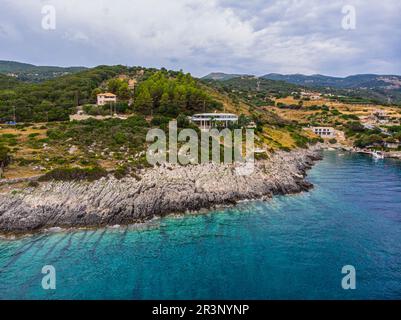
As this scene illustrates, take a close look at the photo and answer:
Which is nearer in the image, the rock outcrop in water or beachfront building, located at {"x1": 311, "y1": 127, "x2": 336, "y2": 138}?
the rock outcrop in water

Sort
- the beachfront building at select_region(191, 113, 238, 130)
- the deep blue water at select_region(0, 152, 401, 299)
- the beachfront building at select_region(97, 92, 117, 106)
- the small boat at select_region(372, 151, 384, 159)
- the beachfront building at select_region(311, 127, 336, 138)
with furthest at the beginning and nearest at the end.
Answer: the beachfront building at select_region(311, 127, 336, 138) → the small boat at select_region(372, 151, 384, 159) → the beachfront building at select_region(97, 92, 117, 106) → the beachfront building at select_region(191, 113, 238, 130) → the deep blue water at select_region(0, 152, 401, 299)

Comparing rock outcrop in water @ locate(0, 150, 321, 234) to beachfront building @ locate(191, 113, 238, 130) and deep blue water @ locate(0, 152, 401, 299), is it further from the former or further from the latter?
beachfront building @ locate(191, 113, 238, 130)

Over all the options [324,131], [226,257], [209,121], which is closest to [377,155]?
[324,131]

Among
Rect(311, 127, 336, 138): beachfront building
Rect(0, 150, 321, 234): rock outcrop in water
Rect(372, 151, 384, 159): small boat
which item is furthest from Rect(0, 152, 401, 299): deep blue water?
Rect(311, 127, 336, 138): beachfront building

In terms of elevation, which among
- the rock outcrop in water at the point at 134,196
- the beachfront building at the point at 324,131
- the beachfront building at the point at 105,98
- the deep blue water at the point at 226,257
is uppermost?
the beachfront building at the point at 105,98

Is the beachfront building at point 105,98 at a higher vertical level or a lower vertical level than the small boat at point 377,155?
higher

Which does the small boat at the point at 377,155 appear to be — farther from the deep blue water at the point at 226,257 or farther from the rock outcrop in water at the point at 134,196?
the deep blue water at the point at 226,257

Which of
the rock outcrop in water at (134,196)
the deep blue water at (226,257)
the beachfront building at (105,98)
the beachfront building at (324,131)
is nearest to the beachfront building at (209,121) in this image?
the rock outcrop in water at (134,196)
